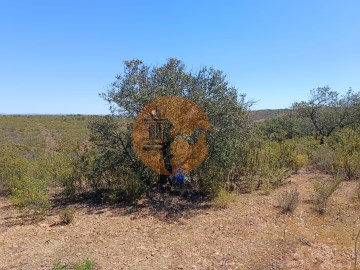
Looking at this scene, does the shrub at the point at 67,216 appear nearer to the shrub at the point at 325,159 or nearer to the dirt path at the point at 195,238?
the dirt path at the point at 195,238

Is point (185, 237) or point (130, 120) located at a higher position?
point (130, 120)

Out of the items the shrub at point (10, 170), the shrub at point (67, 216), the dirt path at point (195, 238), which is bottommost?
the dirt path at point (195, 238)

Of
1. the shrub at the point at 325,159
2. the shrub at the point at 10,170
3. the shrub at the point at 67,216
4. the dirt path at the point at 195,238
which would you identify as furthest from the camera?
the shrub at the point at 325,159

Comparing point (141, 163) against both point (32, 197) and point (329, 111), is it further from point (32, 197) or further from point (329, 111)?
point (329, 111)

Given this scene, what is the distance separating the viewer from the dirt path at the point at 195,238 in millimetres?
4836

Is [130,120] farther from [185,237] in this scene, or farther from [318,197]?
[318,197]

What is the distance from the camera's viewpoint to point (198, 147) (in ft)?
25.0

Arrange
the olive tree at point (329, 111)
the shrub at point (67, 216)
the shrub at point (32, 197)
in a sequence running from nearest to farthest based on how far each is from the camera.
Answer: the shrub at point (67, 216)
the shrub at point (32, 197)
the olive tree at point (329, 111)

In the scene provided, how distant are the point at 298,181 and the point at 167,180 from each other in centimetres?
417

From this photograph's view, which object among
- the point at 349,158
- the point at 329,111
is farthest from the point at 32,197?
the point at 329,111

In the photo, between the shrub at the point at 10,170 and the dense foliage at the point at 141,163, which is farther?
the shrub at the point at 10,170

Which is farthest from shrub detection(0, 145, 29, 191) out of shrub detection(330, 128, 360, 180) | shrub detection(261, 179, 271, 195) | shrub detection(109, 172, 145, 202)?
shrub detection(330, 128, 360, 180)

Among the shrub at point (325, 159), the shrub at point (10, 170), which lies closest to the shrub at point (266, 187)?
the shrub at point (325, 159)

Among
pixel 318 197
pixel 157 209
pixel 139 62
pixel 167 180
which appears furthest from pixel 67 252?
pixel 318 197
